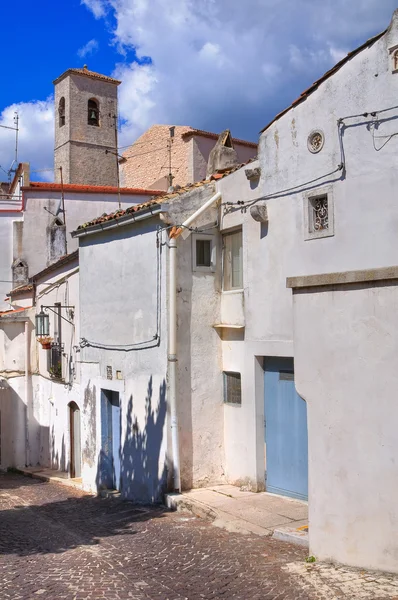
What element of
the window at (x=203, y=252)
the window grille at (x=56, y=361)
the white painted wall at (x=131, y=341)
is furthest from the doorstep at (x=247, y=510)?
the window grille at (x=56, y=361)

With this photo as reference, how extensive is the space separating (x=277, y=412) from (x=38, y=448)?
1305 centimetres

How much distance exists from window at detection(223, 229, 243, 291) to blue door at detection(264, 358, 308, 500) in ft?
5.81

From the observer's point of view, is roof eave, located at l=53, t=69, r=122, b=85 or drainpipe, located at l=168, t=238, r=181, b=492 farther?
roof eave, located at l=53, t=69, r=122, b=85

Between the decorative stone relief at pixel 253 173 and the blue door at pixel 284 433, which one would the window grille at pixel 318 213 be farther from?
the blue door at pixel 284 433

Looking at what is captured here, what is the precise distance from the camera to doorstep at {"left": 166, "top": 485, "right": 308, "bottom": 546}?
947 cm

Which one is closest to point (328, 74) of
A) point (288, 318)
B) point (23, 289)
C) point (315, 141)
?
point (315, 141)

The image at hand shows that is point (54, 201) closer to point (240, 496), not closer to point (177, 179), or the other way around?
point (177, 179)

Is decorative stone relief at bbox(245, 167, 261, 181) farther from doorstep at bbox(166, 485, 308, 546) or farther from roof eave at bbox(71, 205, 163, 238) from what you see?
doorstep at bbox(166, 485, 308, 546)

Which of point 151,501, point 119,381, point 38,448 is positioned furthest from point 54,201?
point 151,501

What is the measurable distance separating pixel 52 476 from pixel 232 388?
29.2 feet

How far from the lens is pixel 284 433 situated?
37.4 feet

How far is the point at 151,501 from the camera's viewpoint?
499 inches

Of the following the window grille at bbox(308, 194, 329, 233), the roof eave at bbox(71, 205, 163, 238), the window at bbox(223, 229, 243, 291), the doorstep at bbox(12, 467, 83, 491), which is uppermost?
the roof eave at bbox(71, 205, 163, 238)

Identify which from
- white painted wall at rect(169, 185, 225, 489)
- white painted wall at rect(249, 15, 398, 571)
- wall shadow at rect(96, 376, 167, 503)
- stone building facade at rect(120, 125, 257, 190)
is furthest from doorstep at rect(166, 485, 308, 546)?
stone building facade at rect(120, 125, 257, 190)
